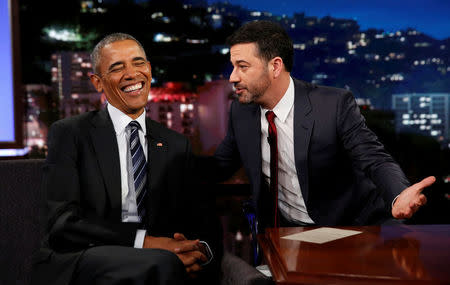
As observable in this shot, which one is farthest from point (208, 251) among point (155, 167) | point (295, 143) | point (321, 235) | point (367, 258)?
point (367, 258)

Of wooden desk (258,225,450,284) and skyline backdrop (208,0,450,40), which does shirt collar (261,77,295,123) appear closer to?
wooden desk (258,225,450,284)

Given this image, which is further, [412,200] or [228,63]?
[228,63]

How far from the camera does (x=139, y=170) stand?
187 cm

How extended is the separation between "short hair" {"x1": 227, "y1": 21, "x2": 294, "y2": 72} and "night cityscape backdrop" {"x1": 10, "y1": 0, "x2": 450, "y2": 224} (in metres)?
1.20

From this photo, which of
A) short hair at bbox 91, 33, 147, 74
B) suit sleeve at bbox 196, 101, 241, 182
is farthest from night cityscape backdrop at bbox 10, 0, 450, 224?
short hair at bbox 91, 33, 147, 74

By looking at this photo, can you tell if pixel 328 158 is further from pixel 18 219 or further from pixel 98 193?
pixel 18 219

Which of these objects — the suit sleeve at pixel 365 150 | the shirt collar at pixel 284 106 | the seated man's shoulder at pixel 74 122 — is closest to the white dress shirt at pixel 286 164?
the shirt collar at pixel 284 106

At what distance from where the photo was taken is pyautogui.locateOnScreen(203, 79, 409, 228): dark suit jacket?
208 cm

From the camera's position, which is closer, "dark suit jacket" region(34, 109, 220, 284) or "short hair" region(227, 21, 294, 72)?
"dark suit jacket" region(34, 109, 220, 284)

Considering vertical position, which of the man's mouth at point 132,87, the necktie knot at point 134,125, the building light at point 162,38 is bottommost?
the necktie knot at point 134,125

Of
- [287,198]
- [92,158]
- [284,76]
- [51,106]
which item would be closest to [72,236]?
[92,158]

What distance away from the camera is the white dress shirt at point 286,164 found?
213 cm

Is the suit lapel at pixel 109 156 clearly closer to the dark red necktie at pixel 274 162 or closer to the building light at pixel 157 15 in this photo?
the dark red necktie at pixel 274 162

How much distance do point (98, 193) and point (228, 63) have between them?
2.23 m
